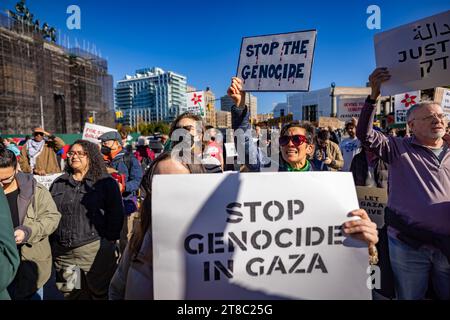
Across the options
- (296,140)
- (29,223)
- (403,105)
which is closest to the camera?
(29,223)

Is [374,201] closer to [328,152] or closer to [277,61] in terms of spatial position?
[277,61]

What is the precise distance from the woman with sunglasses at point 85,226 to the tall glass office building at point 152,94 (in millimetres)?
143309

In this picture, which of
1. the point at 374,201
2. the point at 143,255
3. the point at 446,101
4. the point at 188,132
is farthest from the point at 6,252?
the point at 446,101

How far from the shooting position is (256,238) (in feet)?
4.64

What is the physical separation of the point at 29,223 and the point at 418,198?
9.40ft

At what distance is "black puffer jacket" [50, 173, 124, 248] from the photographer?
2518 millimetres

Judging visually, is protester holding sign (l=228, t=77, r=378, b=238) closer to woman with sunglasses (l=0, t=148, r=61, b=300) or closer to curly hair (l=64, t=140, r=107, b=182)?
curly hair (l=64, t=140, r=107, b=182)

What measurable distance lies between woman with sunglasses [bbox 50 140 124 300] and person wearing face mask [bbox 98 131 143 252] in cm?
118

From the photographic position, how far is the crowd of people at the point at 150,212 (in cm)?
149

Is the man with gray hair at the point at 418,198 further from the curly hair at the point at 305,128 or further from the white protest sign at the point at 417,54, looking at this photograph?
the curly hair at the point at 305,128

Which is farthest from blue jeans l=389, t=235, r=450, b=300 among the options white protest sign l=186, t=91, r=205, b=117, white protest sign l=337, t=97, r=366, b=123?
white protest sign l=186, t=91, r=205, b=117

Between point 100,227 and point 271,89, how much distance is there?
6.72 ft
